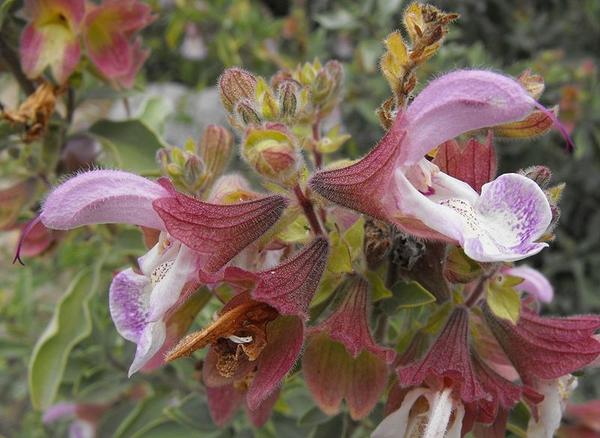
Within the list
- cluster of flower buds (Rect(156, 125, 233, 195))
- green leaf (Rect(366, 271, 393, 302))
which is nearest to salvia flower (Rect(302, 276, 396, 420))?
green leaf (Rect(366, 271, 393, 302))

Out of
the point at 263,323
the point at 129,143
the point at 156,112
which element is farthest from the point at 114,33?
the point at 263,323

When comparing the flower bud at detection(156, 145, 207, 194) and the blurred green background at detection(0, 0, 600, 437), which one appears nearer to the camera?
the flower bud at detection(156, 145, 207, 194)

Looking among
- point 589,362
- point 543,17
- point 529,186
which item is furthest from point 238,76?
point 543,17

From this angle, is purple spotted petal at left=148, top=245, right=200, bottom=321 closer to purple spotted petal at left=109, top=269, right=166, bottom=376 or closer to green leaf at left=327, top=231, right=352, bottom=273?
purple spotted petal at left=109, top=269, right=166, bottom=376

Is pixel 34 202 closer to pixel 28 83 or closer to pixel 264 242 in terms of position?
pixel 28 83

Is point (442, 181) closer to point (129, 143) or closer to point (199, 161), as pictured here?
point (199, 161)

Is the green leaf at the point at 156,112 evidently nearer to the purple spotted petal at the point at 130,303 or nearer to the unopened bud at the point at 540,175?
the purple spotted petal at the point at 130,303
